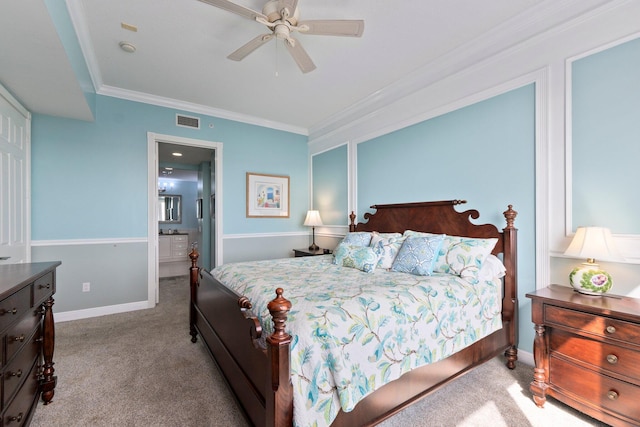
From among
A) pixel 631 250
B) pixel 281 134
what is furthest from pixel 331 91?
pixel 631 250

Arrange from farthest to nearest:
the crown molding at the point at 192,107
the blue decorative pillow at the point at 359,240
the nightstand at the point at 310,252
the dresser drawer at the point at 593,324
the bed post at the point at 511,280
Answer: the nightstand at the point at 310,252 → the crown molding at the point at 192,107 → the blue decorative pillow at the point at 359,240 → the bed post at the point at 511,280 → the dresser drawer at the point at 593,324

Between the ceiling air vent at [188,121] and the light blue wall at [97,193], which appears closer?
the light blue wall at [97,193]

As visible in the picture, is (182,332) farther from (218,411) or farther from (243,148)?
(243,148)

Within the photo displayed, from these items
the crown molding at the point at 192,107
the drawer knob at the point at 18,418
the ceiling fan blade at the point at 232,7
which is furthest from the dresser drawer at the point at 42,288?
the crown molding at the point at 192,107

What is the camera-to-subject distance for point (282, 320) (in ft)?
3.90

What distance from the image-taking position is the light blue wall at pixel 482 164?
7.81 feet

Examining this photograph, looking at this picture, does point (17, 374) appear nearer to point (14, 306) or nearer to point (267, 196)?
point (14, 306)

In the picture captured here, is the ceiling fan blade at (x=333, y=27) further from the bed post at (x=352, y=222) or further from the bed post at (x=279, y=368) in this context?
the bed post at (x=352, y=222)

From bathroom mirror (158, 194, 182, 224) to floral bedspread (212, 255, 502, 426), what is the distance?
7.15m

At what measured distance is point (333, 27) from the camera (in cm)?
200

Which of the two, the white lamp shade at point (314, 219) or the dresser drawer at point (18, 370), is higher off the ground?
the white lamp shade at point (314, 219)

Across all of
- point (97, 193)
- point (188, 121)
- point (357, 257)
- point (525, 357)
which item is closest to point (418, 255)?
point (357, 257)

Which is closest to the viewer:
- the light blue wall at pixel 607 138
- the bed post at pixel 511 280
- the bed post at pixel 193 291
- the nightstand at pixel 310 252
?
the light blue wall at pixel 607 138

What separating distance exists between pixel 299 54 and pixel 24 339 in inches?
99.7
